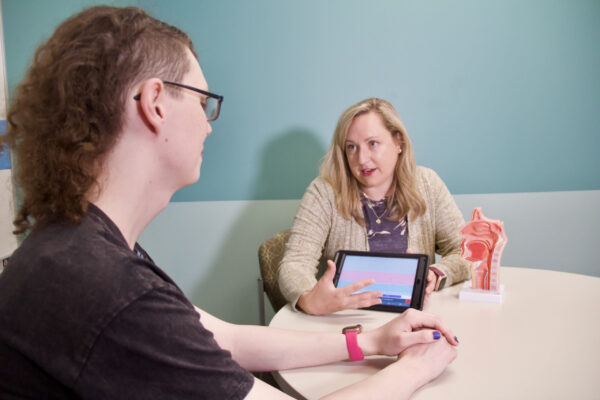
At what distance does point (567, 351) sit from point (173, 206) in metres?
2.09

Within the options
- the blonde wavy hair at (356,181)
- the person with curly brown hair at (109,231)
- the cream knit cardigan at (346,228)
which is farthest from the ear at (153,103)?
the blonde wavy hair at (356,181)

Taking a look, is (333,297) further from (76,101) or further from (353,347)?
(76,101)

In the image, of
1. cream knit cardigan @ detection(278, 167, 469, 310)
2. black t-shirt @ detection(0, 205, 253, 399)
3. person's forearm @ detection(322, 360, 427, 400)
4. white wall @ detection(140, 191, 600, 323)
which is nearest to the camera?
black t-shirt @ detection(0, 205, 253, 399)

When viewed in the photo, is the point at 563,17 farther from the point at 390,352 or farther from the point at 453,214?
the point at 390,352

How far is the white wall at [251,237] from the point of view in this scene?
2510 mm

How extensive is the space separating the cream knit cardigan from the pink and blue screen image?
0.37 metres

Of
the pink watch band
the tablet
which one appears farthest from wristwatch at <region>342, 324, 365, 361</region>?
the tablet

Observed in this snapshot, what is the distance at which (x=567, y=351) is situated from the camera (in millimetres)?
1086

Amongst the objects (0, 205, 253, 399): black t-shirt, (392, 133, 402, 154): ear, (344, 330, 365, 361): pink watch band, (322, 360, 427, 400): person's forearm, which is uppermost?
(392, 133, 402, 154): ear

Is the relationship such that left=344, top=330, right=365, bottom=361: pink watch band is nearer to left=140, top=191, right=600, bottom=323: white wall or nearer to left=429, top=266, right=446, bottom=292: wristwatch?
left=429, top=266, right=446, bottom=292: wristwatch

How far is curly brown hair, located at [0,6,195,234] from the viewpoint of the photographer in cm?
76

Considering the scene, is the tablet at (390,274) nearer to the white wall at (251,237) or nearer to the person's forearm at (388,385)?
the person's forearm at (388,385)

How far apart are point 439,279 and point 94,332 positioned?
4.01ft

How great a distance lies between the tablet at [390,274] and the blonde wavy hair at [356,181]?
540 mm
